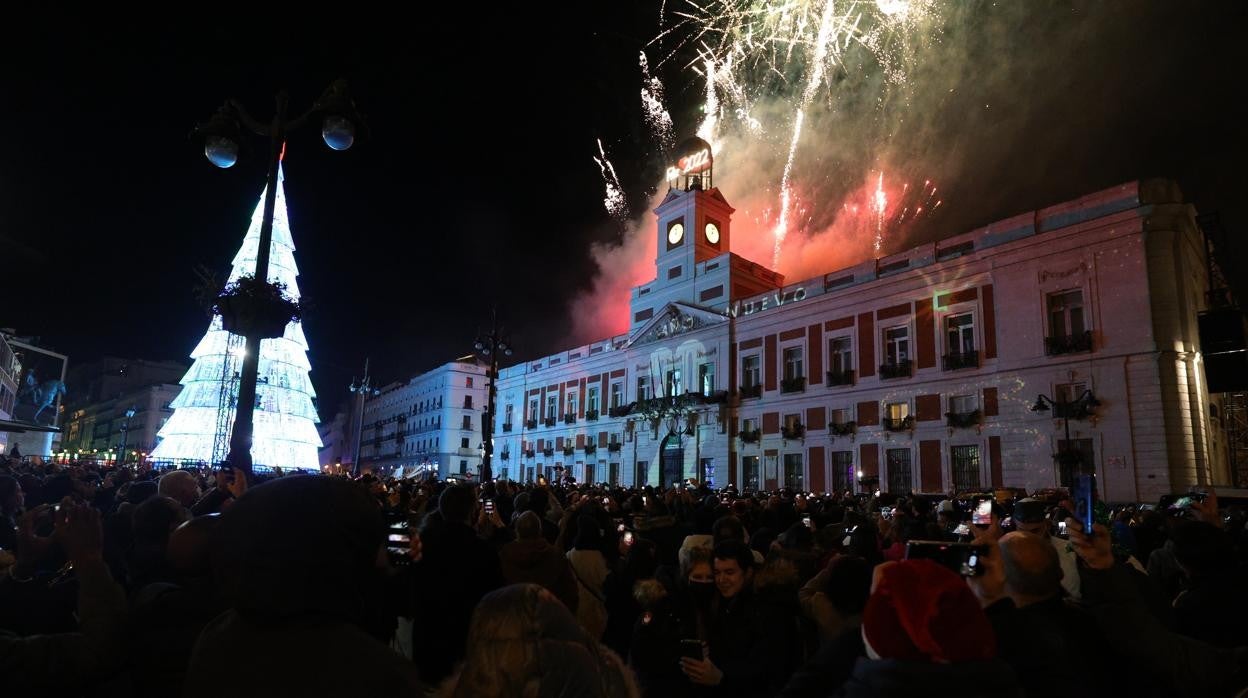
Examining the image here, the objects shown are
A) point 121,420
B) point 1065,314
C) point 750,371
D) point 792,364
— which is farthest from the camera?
point 121,420

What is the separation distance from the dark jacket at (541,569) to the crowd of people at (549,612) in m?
0.01

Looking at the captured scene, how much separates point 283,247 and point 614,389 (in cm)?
2386

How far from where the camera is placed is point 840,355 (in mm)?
31969

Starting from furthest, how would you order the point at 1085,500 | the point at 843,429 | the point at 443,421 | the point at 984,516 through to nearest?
1. the point at 443,421
2. the point at 843,429
3. the point at 984,516
4. the point at 1085,500

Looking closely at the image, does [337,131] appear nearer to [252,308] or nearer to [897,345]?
[252,308]

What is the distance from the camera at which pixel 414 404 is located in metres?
77.1

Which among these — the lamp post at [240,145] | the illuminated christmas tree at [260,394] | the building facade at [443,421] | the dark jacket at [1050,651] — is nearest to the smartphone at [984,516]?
the dark jacket at [1050,651]

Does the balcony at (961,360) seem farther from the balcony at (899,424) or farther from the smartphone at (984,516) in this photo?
the smartphone at (984,516)

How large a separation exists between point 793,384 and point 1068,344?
11.9m

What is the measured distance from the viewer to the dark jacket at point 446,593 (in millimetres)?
3785

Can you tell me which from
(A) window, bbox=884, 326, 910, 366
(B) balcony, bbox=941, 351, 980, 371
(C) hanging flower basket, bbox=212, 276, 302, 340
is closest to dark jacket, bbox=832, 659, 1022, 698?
(C) hanging flower basket, bbox=212, 276, 302, 340

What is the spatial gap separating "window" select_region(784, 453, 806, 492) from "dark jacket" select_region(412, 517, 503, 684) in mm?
29454

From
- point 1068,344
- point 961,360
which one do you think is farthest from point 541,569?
point 961,360

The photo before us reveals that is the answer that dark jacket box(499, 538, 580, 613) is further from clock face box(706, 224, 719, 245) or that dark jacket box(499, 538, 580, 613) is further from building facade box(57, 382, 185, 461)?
building facade box(57, 382, 185, 461)
